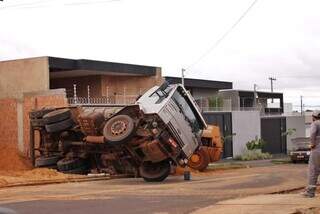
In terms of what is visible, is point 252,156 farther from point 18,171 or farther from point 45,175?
point 45,175

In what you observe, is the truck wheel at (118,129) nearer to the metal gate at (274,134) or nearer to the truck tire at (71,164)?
the truck tire at (71,164)

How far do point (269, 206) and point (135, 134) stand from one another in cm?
1083

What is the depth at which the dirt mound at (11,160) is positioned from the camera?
3123 centimetres

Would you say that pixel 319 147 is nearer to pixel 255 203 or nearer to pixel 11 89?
pixel 255 203

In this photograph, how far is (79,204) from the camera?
14719mm

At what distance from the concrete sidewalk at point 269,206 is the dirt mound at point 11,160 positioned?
61.7 feet

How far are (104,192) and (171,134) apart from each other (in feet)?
16.8

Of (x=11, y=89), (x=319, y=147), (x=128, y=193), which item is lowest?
(x=128, y=193)

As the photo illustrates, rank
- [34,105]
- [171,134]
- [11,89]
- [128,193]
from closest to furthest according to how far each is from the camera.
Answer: [128,193]
[171,134]
[34,105]
[11,89]

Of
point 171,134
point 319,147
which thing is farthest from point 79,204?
point 171,134

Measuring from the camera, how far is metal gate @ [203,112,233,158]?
52.8 metres

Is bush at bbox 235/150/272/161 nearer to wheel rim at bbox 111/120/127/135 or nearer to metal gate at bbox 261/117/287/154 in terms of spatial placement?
metal gate at bbox 261/117/287/154

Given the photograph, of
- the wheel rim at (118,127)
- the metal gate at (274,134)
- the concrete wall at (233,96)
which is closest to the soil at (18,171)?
the wheel rim at (118,127)

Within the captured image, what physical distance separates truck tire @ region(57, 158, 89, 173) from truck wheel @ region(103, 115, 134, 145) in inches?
139
